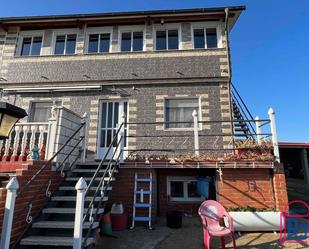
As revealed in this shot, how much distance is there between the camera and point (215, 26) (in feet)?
31.6

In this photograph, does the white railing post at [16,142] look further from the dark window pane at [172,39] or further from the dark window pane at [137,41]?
the dark window pane at [172,39]

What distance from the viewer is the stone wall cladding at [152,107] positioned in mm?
8531

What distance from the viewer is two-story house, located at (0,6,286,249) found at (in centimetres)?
856

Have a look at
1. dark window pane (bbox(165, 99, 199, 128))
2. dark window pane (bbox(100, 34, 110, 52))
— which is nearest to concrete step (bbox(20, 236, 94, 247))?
dark window pane (bbox(165, 99, 199, 128))

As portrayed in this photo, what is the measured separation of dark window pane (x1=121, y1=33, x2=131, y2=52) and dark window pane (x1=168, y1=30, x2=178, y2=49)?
1698mm

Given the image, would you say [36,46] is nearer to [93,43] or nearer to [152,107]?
[93,43]

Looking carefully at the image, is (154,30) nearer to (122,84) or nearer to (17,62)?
(122,84)

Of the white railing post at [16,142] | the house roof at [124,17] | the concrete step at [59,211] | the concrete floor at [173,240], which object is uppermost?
the house roof at [124,17]

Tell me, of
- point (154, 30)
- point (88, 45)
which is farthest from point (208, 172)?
point (88, 45)

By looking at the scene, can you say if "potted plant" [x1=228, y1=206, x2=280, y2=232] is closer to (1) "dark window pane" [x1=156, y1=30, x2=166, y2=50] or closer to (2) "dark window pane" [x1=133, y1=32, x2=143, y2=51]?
(1) "dark window pane" [x1=156, y1=30, x2=166, y2=50]

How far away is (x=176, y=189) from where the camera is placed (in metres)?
7.76

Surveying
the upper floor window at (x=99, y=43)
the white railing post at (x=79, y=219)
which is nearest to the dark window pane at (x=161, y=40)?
the upper floor window at (x=99, y=43)

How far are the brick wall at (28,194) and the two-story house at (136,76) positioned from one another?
3.59 meters

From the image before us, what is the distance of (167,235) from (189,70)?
6128 millimetres
